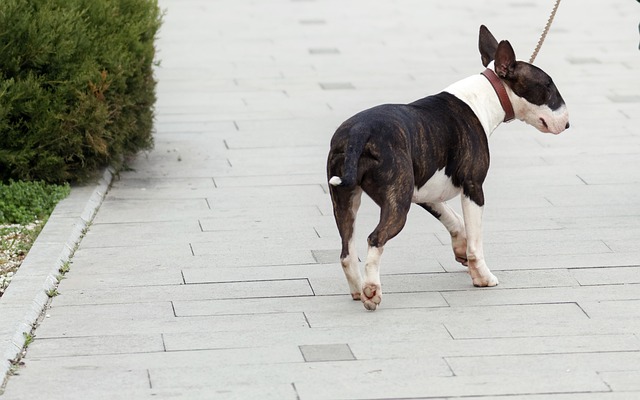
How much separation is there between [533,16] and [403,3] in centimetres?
219

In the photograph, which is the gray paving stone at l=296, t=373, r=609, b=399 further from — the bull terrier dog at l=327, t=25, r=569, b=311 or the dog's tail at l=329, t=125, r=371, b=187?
the dog's tail at l=329, t=125, r=371, b=187

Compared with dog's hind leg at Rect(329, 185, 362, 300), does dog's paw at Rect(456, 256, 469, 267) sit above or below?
below

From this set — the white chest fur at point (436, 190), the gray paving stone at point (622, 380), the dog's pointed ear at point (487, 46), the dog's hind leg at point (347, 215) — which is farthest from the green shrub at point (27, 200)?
the gray paving stone at point (622, 380)

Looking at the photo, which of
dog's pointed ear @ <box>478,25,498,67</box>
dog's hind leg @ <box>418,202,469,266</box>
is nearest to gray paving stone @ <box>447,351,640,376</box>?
dog's hind leg @ <box>418,202,469,266</box>

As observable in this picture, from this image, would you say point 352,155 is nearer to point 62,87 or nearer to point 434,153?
point 434,153

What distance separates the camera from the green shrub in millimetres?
7980

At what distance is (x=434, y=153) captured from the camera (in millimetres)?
6336

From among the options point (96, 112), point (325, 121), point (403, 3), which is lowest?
point (403, 3)

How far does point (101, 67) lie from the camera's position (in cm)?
864

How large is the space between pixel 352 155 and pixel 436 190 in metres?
0.72

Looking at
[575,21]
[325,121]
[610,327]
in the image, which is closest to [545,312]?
[610,327]

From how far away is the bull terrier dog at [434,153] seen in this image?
19.8ft

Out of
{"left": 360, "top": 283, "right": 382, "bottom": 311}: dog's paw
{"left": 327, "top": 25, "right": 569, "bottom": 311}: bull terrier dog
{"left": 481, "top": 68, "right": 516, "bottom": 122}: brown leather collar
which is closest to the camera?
{"left": 327, "top": 25, "right": 569, "bottom": 311}: bull terrier dog

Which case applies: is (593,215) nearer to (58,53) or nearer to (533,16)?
(58,53)
